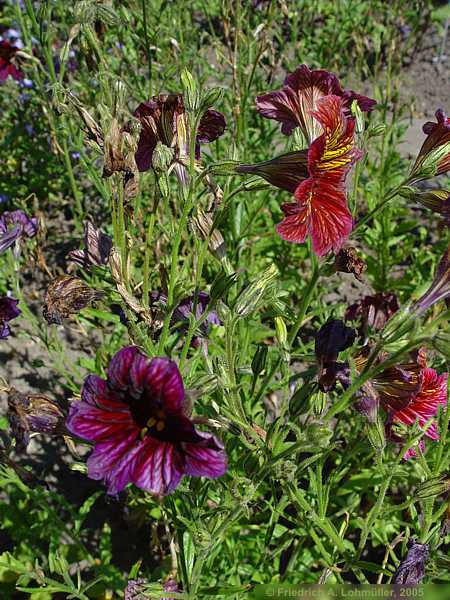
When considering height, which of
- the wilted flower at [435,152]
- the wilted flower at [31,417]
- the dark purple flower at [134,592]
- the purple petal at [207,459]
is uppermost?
the wilted flower at [435,152]

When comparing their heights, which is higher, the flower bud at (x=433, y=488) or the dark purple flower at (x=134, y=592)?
the flower bud at (x=433, y=488)

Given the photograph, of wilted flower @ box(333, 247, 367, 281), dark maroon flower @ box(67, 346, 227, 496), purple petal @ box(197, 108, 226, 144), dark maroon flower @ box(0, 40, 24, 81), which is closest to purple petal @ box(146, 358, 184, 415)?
dark maroon flower @ box(67, 346, 227, 496)

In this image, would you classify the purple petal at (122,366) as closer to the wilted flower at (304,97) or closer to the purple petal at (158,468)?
the purple petal at (158,468)

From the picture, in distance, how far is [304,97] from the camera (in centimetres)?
191

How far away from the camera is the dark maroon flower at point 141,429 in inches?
54.8

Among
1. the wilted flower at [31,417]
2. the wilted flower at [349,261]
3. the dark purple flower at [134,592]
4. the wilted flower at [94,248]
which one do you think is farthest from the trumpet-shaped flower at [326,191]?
the dark purple flower at [134,592]

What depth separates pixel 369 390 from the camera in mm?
1691

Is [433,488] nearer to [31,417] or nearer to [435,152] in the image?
[435,152]

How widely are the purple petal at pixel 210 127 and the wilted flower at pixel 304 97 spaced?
0.46 feet

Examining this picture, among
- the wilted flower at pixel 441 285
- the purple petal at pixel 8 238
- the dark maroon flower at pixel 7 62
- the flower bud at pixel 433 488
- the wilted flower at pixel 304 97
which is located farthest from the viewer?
the dark maroon flower at pixel 7 62

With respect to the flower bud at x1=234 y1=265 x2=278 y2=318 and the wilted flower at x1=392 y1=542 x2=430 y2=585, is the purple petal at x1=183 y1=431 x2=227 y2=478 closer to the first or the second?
the flower bud at x1=234 y1=265 x2=278 y2=318

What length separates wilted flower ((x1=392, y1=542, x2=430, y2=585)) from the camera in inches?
70.2

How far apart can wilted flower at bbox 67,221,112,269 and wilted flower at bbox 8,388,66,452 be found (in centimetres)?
47

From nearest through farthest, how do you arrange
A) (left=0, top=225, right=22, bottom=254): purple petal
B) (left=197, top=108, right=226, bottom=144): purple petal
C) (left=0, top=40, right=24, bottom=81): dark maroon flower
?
(left=197, top=108, right=226, bottom=144): purple petal
(left=0, top=225, right=22, bottom=254): purple petal
(left=0, top=40, right=24, bottom=81): dark maroon flower
